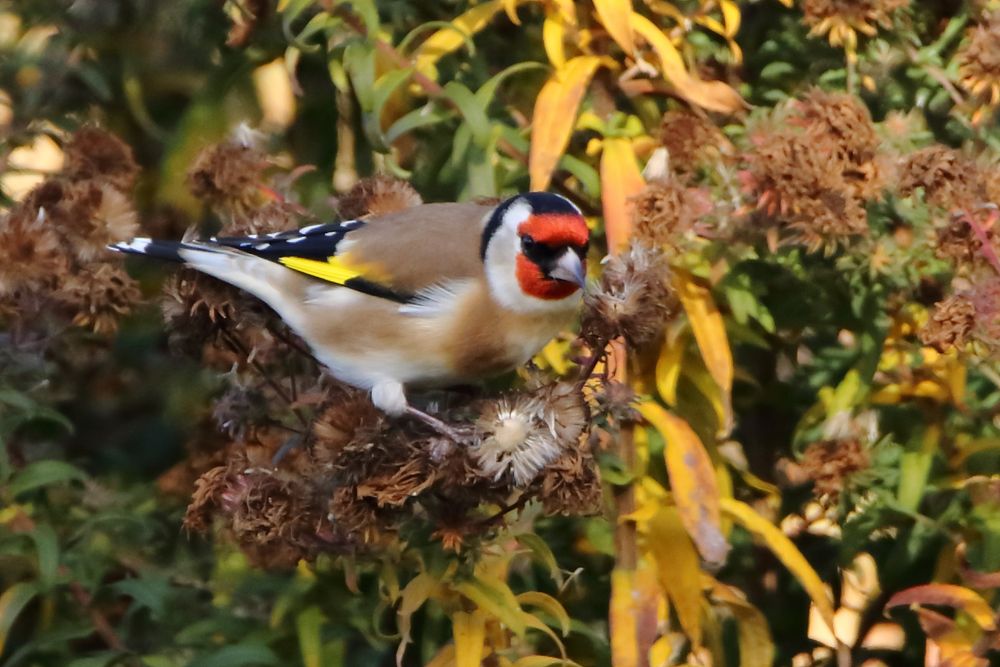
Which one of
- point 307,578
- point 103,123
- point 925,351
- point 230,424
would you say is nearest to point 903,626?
point 925,351

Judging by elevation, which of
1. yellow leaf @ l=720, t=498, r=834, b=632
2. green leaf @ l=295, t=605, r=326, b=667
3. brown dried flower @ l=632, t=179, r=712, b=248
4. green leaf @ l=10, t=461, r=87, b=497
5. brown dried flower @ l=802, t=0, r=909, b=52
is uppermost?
brown dried flower @ l=802, t=0, r=909, b=52

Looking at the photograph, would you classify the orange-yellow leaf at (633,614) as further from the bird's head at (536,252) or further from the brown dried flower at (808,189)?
the brown dried flower at (808,189)

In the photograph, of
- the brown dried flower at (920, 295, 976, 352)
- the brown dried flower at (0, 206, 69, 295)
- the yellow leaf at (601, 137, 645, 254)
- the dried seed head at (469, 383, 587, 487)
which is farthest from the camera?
the yellow leaf at (601, 137, 645, 254)

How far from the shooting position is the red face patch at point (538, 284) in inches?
91.7

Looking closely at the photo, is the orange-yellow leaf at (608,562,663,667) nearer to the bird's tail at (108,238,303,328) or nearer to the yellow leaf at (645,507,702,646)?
the yellow leaf at (645,507,702,646)

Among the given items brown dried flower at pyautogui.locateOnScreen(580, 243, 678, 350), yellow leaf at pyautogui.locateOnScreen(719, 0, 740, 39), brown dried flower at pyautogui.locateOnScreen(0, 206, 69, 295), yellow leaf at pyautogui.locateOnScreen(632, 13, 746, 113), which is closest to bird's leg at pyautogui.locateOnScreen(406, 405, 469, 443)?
brown dried flower at pyautogui.locateOnScreen(580, 243, 678, 350)

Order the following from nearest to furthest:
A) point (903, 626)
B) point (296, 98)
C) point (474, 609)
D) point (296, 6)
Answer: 1. point (474, 609)
2. point (296, 6)
3. point (903, 626)
4. point (296, 98)

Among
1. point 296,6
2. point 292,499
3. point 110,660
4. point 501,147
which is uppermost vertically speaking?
point 296,6

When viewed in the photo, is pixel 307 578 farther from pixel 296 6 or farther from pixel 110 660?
pixel 296 6

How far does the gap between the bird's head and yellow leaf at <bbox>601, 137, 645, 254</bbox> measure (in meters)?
0.06

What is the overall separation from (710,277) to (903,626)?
0.73 m

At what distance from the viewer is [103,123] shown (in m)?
3.00

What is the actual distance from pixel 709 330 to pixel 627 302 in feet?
0.96

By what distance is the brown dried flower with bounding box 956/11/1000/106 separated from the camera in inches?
89.4
